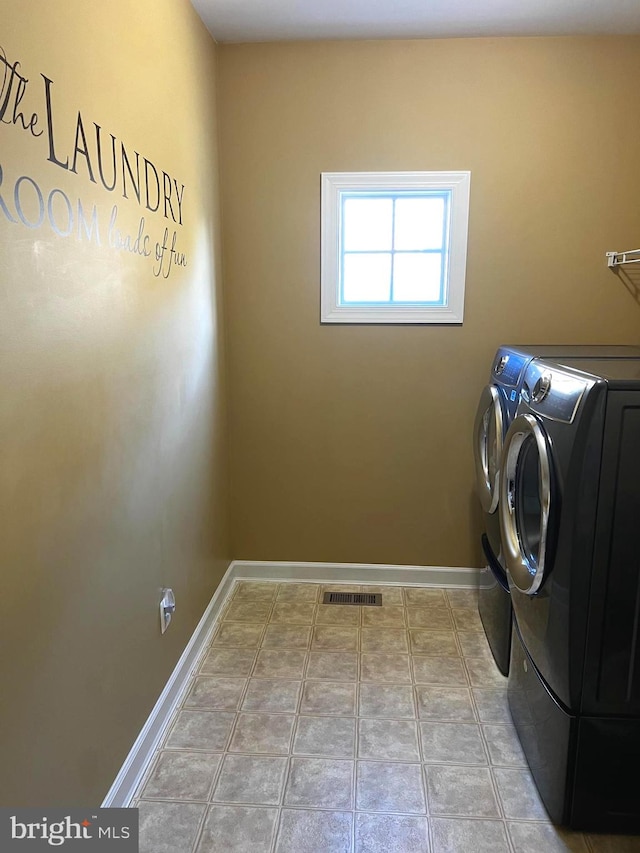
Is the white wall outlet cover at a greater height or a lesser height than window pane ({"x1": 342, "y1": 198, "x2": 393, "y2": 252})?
lesser

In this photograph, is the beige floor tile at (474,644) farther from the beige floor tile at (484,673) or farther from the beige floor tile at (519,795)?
the beige floor tile at (519,795)

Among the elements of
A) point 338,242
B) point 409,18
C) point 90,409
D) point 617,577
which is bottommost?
point 617,577

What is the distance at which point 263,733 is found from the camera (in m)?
1.81

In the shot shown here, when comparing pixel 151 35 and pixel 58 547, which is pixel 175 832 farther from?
pixel 151 35

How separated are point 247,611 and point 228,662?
39 cm

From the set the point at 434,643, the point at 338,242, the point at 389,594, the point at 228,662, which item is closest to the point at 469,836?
the point at 434,643

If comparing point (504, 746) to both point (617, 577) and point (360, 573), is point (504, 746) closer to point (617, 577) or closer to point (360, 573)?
point (617, 577)

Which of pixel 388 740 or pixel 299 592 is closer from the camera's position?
pixel 388 740

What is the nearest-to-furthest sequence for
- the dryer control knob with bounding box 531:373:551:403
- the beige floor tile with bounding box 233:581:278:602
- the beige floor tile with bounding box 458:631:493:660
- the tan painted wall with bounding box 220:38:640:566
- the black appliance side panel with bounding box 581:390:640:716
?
the black appliance side panel with bounding box 581:390:640:716, the dryer control knob with bounding box 531:373:551:403, the beige floor tile with bounding box 458:631:493:660, the tan painted wall with bounding box 220:38:640:566, the beige floor tile with bounding box 233:581:278:602

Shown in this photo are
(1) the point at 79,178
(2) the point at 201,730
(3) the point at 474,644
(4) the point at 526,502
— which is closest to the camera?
(1) the point at 79,178

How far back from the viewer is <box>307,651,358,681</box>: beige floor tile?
2102mm

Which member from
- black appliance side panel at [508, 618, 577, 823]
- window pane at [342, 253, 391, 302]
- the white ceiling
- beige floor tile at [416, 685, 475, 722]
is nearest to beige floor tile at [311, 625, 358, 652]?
beige floor tile at [416, 685, 475, 722]

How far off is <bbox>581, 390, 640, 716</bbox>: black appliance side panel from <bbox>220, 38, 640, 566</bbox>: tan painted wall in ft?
4.42

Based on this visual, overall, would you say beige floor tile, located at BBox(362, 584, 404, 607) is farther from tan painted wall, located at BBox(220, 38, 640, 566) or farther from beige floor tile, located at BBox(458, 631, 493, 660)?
beige floor tile, located at BBox(458, 631, 493, 660)
